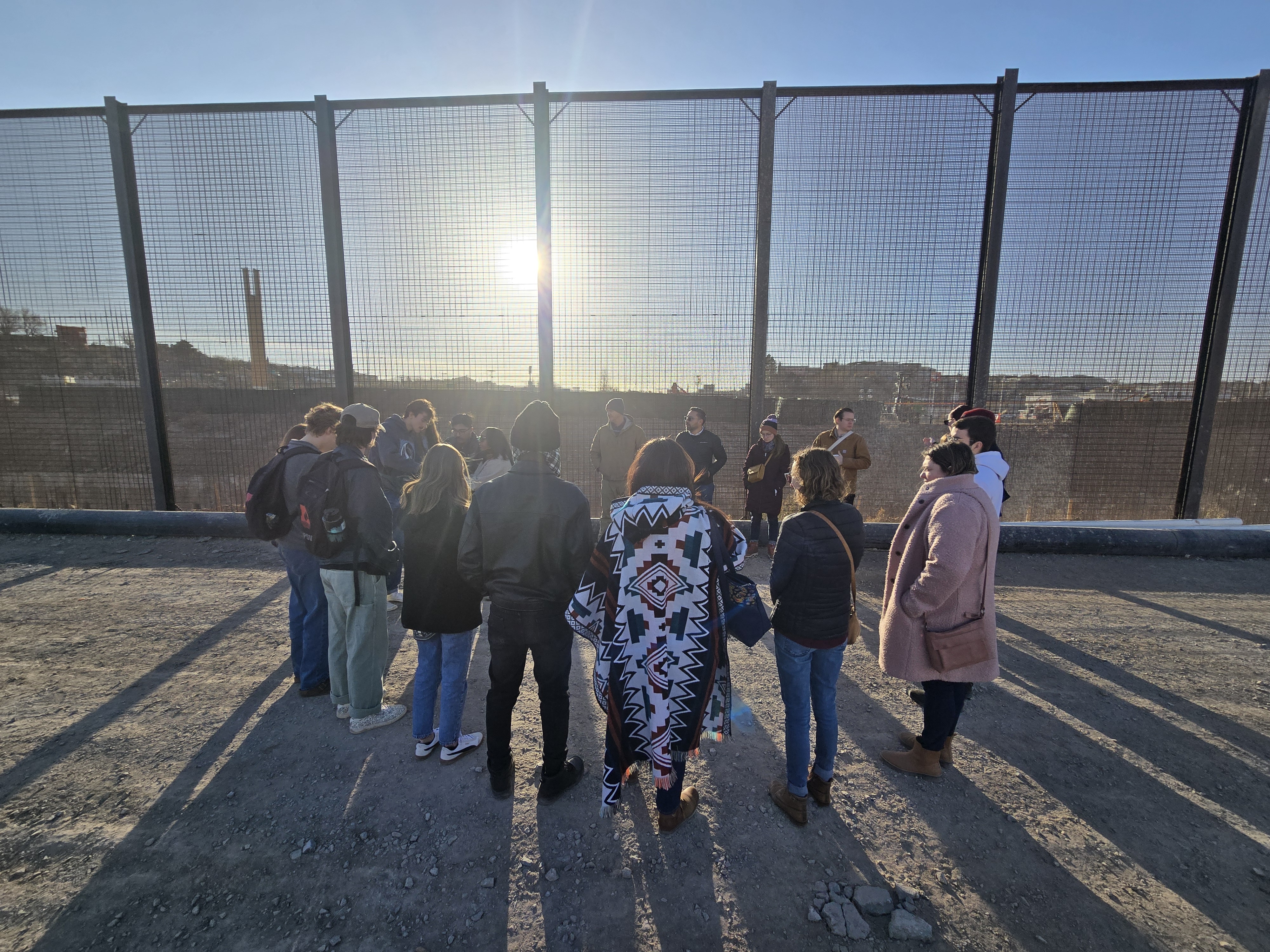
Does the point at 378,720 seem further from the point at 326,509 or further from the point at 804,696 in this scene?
the point at 804,696

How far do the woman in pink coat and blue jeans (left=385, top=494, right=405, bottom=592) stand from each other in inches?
96.9

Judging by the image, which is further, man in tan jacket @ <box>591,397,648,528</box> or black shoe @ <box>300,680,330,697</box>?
man in tan jacket @ <box>591,397,648,528</box>

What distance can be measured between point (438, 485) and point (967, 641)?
8.69 ft

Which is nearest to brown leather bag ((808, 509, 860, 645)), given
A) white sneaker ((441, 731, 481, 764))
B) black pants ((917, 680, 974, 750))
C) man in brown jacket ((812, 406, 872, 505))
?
black pants ((917, 680, 974, 750))

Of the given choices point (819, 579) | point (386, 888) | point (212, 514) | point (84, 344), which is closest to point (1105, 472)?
point (819, 579)

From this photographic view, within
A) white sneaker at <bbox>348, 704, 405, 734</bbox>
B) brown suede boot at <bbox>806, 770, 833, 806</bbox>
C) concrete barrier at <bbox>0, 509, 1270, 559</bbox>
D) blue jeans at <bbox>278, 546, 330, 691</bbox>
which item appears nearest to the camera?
brown suede boot at <bbox>806, 770, 833, 806</bbox>

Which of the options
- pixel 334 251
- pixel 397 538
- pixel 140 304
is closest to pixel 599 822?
pixel 397 538

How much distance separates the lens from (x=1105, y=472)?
685 centimetres

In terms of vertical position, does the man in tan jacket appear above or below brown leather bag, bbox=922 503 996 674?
above

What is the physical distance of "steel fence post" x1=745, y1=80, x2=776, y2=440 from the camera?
6.18 metres

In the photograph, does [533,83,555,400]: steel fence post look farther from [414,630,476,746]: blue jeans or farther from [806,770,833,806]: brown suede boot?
[806,770,833,806]: brown suede boot

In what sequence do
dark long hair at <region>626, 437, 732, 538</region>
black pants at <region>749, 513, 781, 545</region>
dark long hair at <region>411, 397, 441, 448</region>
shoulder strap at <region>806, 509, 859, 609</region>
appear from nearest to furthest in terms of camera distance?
dark long hair at <region>626, 437, 732, 538</region>, shoulder strap at <region>806, 509, 859, 609</region>, dark long hair at <region>411, 397, 441, 448</region>, black pants at <region>749, 513, 781, 545</region>

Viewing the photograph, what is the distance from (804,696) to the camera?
2.38 metres

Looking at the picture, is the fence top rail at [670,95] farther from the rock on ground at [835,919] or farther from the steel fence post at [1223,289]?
the rock on ground at [835,919]
